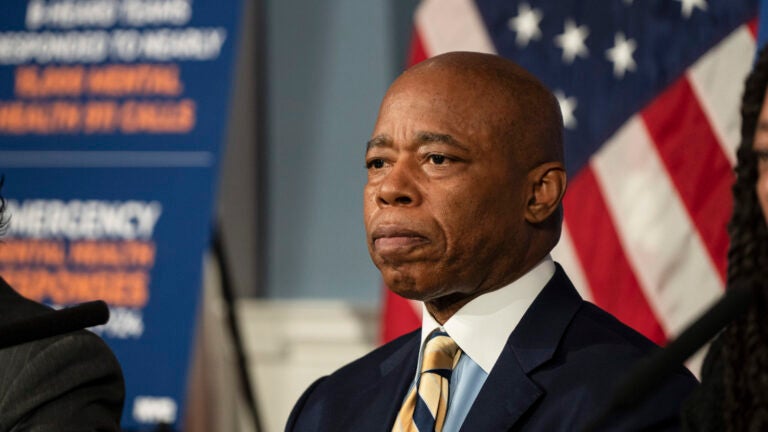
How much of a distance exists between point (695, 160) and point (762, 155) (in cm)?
166

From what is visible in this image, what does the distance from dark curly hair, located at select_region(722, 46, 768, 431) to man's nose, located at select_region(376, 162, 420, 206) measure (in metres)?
0.49

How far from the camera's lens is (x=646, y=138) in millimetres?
3014

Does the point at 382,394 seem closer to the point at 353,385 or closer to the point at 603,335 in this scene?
the point at 353,385

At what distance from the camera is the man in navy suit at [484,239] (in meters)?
1.61

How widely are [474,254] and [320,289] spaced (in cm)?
259

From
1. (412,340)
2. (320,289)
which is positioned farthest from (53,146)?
(412,340)

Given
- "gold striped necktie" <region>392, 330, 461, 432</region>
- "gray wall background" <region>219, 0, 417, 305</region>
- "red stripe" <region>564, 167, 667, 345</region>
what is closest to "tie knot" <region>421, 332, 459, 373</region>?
"gold striped necktie" <region>392, 330, 461, 432</region>

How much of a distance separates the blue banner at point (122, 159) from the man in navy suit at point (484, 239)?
2.03 m

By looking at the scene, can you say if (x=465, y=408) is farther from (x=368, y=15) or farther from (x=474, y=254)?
(x=368, y=15)

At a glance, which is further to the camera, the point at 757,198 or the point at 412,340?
the point at 412,340

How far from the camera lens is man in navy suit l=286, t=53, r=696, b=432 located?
1.61m

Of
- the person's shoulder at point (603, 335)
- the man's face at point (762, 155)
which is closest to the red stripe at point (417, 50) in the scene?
the person's shoulder at point (603, 335)

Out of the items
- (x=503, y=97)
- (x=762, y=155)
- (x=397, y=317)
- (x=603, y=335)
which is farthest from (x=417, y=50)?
(x=762, y=155)

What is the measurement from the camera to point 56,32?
4.04 meters
